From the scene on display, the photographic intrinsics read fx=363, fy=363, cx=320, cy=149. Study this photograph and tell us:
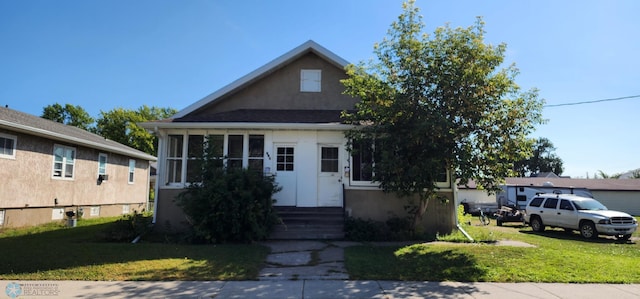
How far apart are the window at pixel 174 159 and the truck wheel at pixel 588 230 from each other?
15806mm

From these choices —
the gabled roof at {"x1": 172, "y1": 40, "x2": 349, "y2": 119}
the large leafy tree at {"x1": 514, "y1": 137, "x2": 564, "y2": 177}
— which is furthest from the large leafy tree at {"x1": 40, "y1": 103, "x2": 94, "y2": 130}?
the large leafy tree at {"x1": 514, "y1": 137, "x2": 564, "y2": 177}

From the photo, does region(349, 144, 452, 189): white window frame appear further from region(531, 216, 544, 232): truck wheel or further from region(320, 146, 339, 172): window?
region(531, 216, 544, 232): truck wheel

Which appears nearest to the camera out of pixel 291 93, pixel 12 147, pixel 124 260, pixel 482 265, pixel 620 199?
pixel 482 265

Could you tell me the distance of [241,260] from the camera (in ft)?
24.7

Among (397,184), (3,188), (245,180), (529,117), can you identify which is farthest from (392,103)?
(3,188)

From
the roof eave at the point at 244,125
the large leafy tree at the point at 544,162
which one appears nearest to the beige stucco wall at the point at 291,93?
the roof eave at the point at 244,125

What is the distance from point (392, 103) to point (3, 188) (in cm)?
1295

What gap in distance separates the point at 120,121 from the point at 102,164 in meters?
24.1

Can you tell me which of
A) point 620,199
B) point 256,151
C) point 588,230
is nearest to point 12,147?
point 256,151

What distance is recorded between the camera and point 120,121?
3891 centimetres

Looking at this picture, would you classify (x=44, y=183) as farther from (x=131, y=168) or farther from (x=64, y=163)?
(x=131, y=168)

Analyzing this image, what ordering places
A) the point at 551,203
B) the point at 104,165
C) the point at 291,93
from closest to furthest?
the point at 291,93 < the point at 551,203 < the point at 104,165

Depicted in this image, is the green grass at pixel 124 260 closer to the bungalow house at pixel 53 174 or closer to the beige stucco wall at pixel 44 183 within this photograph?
the beige stucco wall at pixel 44 183

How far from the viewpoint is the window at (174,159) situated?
37.7ft
